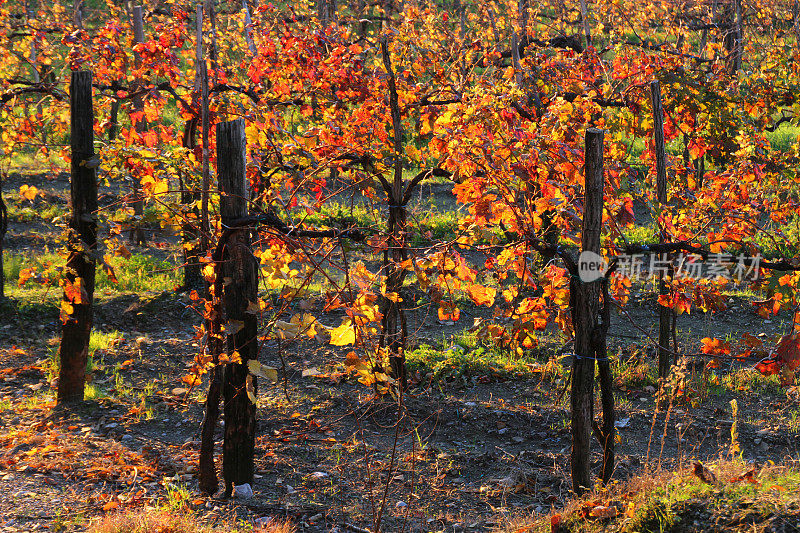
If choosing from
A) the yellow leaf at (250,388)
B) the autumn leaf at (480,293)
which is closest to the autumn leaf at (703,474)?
the autumn leaf at (480,293)

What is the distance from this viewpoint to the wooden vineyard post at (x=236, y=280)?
349cm

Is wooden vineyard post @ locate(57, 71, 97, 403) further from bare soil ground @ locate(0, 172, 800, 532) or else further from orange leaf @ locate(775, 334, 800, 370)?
orange leaf @ locate(775, 334, 800, 370)

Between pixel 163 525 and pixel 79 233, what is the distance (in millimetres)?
2519

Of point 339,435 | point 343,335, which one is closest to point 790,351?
point 343,335

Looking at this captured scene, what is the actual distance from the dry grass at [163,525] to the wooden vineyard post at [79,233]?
1.89 m

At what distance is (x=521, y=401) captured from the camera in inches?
223

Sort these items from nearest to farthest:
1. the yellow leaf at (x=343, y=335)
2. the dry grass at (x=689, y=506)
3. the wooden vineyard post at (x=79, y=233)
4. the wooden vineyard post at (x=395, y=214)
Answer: the dry grass at (x=689, y=506) → the yellow leaf at (x=343, y=335) → the wooden vineyard post at (x=79, y=233) → the wooden vineyard post at (x=395, y=214)

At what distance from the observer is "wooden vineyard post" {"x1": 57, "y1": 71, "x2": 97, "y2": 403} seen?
188 inches

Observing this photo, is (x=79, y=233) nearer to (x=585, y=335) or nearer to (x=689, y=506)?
(x=585, y=335)

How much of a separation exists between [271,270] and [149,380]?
3.21 m

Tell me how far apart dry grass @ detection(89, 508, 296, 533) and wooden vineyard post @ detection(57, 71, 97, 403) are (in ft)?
6.19

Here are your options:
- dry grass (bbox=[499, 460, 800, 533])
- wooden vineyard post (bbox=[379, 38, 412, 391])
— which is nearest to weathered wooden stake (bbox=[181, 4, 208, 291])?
wooden vineyard post (bbox=[379, 38, 412, 391])

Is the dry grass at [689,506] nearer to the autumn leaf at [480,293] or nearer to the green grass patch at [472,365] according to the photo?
the autumn leaf at [480,293]

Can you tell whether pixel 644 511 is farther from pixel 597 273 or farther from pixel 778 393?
pixel 778 393
